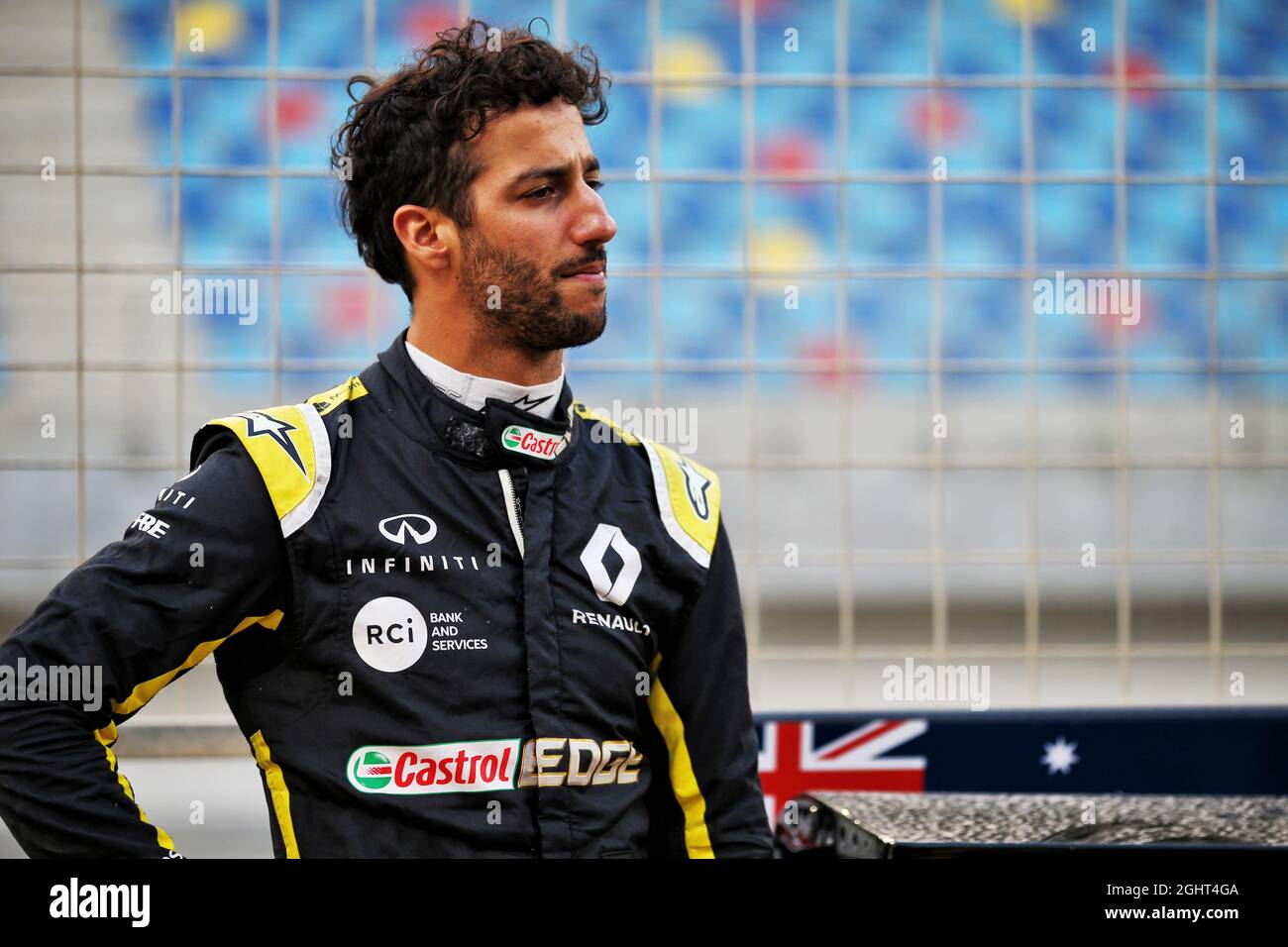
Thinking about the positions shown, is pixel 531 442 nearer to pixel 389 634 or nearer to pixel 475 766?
pixel 389 634

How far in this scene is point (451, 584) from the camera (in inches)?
76.9

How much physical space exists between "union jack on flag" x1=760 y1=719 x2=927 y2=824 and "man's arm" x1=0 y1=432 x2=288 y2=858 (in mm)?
2604

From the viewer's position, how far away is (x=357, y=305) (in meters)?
5.03

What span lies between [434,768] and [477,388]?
0.56 meters

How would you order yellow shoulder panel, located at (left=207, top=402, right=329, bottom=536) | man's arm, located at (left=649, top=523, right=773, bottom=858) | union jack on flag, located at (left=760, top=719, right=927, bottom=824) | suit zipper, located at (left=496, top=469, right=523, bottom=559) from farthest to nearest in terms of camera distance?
union jack on flag, located at (left=760, top=719, right=927, bottom=824)
man's arm, located at (left=649, top=523, right=773, bottom=858)
suit zipper, located at (left=496, top=469, right=523, bottom=559)
yellow shoulder panel, located at (left=207, top=402, right=329, bottom=536)

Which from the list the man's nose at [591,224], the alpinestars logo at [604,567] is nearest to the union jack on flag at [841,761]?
the alpinestars logo at [604,567]

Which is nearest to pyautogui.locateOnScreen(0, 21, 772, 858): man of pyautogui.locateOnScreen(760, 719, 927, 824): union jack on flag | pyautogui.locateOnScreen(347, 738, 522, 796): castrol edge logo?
pyautogui.locateOnScreen(347, 738, 522, 796): castrol edge logo

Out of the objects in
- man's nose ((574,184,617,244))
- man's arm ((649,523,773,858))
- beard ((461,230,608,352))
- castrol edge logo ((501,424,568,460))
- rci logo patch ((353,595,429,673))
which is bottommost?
man's arm ((649,523,773,858))

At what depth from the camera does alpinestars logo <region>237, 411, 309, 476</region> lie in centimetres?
191

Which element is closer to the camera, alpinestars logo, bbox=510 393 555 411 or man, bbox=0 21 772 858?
man, bbox=0 21 772 858

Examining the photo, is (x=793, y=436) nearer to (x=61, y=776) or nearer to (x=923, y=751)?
(x=923, y=751)

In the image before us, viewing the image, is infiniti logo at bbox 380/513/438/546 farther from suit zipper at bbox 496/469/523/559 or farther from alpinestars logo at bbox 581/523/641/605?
alpinestars logo at bbox 581/523/641/605
